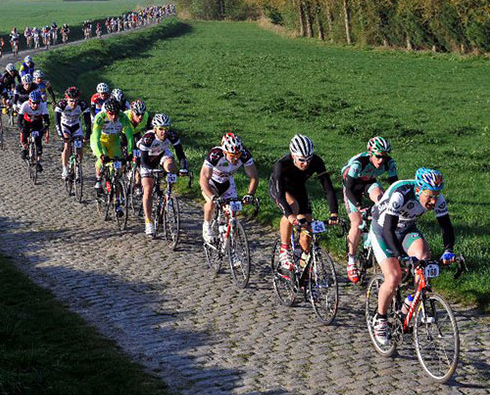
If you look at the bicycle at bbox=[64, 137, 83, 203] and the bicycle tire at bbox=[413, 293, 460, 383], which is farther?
the bicycle at bbox=[64, 137, 83, 203]

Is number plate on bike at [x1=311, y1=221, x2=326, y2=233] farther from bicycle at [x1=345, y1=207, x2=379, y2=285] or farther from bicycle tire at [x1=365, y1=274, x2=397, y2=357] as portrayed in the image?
bicycle at [x1=345, y1=207, x2=379, y2=285]

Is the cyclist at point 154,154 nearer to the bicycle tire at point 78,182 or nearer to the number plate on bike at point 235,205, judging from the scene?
the number plate on bike at point 235,205

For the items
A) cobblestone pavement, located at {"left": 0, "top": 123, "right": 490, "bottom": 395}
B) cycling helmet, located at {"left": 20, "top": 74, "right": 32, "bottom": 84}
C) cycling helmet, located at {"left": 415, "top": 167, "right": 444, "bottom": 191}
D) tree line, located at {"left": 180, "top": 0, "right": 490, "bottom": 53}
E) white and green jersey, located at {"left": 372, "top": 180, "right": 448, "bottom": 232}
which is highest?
tree line, located at {"left": 180, "top": 0, "right": 490, "bottom": 53}

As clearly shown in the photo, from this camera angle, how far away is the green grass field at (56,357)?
8023 mm

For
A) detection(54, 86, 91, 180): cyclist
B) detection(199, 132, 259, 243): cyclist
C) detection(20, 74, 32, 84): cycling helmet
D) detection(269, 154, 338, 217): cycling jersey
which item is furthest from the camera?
detection(20, 74, 32, 84): cycling helmet

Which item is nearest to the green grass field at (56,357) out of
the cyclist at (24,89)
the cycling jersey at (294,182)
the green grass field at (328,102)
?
the cycling jersey at (294,182)

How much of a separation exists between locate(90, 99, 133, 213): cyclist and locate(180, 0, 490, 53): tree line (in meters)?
49.4

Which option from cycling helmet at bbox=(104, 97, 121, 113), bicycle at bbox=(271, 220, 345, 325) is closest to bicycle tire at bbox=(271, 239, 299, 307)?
bicycle at bbox=(271, 220, 345, 325)

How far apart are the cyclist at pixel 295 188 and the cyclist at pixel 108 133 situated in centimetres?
581

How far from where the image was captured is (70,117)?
19141mm

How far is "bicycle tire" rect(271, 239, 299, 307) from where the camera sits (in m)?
11.1

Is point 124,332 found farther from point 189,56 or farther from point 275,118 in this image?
point 189,56

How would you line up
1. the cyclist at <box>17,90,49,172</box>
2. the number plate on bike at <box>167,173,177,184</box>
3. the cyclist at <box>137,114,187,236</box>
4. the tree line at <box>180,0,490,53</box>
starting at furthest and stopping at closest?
the tree line at <box>180,0,490,53</box>
the cyclist at <box>17,90,49,172</box>
the cyclist at <box>137,114,187,236</box>
the number plate on bike at <box>167,173,177,184</box>

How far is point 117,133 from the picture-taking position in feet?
56.3
